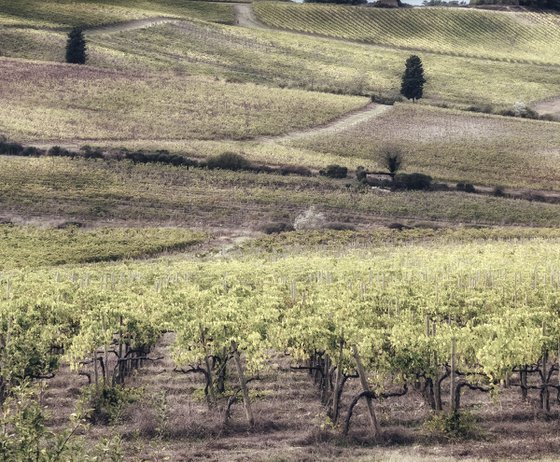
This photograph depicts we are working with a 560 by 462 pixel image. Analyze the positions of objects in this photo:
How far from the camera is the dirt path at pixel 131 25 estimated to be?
17888cm

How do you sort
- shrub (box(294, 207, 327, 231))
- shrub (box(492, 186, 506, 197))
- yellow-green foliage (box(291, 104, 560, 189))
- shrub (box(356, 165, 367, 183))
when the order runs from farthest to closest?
yellow-green foliage (box(291, 104, 560, 189)), shrub (box(356, 165, 367, 183)), shrub (box(492, 186, 506, 197)), shrub (box(294, 207, 327, 231))

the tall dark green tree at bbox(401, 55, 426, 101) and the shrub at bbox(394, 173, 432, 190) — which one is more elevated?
the tall dark green tree at bbox(401, 55, 426, 101)

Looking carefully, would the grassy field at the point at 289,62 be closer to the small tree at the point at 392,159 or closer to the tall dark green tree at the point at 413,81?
the tall dark green tree at the point at 413,81

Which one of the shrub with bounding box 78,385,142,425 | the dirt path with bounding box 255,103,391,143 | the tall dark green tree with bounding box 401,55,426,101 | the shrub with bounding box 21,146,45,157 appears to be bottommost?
the shrub with bounding box 78,385,142,425

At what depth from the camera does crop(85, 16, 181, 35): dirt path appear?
178875mm

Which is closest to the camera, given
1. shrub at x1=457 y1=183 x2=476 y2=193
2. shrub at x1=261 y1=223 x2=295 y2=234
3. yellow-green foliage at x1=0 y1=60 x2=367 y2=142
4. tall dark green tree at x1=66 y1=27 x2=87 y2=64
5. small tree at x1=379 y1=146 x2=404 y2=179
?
shrub at x1=261 y1=223 x2=295 y2=234

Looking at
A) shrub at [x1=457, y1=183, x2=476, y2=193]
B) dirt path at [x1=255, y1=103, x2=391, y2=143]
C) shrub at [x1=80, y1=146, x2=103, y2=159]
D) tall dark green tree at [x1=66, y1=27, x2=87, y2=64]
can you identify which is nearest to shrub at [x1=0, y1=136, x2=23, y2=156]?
shrub at [x1=80, y1=146, x2=103, y2=159]

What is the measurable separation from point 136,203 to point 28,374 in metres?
57.9

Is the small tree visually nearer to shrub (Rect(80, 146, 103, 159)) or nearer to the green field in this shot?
the green field

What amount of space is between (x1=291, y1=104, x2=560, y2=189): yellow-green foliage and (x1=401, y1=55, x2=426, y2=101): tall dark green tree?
1333cm

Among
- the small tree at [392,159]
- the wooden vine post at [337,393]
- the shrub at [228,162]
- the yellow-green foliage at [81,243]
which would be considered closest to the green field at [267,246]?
the wooden vine post at [337,393]

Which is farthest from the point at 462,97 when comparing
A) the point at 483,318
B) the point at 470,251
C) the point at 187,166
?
the point at 483,318

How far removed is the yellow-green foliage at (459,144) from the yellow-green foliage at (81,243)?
34.8 metres

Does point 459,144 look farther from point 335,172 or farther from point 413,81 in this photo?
point 413,81
